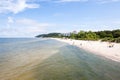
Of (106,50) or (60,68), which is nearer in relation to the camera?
(60,68)

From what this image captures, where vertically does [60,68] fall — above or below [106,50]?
above

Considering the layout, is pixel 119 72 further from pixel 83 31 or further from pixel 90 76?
pixel 83 31

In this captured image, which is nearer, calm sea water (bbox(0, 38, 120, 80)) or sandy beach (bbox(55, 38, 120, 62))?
calm sea water (bbox(0, 38, 120, 80))

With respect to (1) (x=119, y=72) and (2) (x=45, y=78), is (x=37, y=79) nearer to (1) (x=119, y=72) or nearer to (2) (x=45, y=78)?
(2) (x=45, y=78)

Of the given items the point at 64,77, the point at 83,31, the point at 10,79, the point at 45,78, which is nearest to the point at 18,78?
the point at 10,79

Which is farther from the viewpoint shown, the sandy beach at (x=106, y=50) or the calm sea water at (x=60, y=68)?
the sandy beach at (x=106, y=50)

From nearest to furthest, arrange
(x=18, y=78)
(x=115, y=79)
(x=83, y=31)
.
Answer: (x=115, y=79)
(x=18, y=78)
(x=83, y=31)

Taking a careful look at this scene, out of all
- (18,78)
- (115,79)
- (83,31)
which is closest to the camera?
(115,79)

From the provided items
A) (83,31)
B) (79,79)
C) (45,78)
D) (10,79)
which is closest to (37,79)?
(45,78)

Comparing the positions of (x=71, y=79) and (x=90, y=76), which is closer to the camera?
(x=71, y=79)
